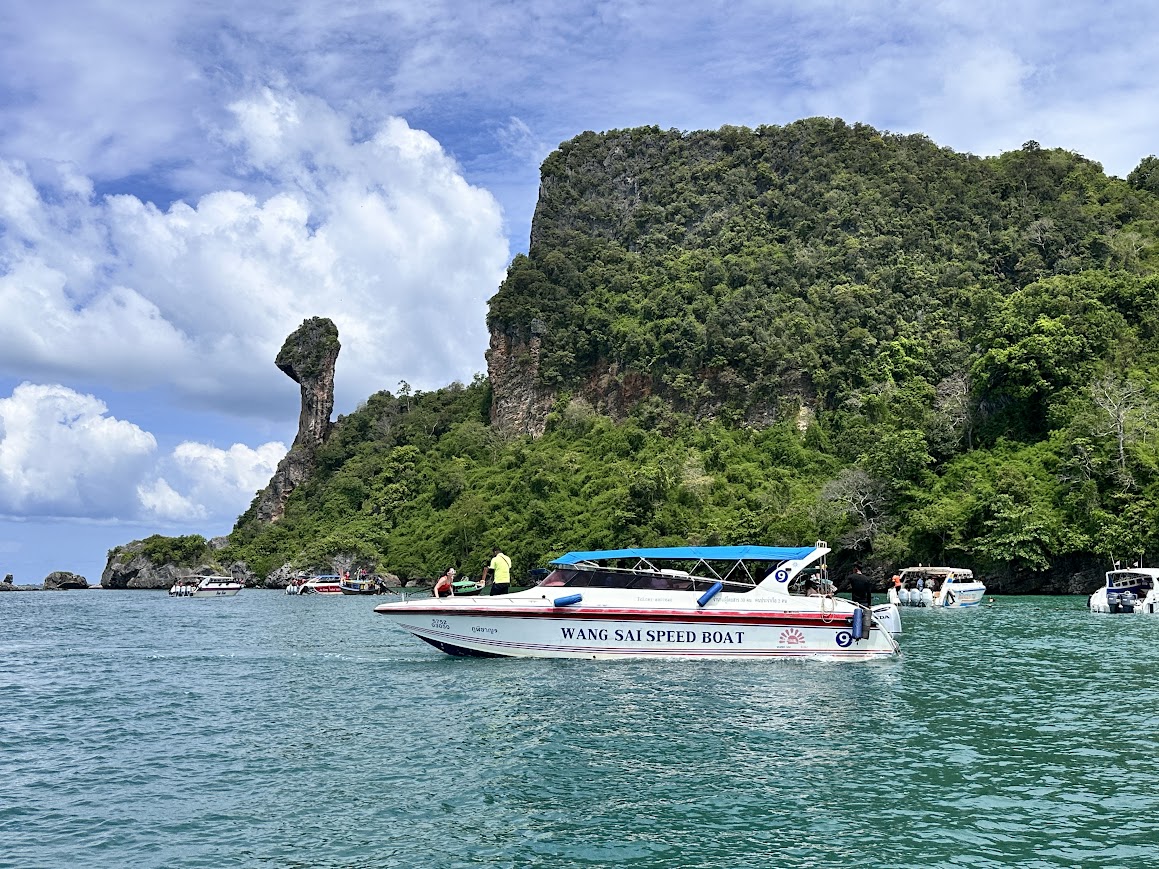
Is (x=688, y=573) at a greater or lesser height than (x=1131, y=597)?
greater

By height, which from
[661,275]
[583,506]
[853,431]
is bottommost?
[583,506]

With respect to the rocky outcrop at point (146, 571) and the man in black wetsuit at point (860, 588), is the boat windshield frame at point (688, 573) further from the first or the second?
the rocky outcrop at point (146, 571)

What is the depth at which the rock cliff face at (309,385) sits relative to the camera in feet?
463

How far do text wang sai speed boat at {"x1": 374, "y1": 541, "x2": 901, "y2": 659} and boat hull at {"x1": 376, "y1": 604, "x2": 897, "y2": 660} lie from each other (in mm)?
28

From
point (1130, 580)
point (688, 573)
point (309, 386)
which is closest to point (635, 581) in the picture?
point (688, 573)

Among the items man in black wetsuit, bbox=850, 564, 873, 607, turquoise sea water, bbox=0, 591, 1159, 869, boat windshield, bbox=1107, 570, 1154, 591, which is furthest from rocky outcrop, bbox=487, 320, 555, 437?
turquoise sea water, bbox=0, 591, 1159, 869

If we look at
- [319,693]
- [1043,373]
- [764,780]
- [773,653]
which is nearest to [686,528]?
[1043,373]

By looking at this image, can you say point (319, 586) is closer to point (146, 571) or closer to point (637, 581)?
point (146, 571)

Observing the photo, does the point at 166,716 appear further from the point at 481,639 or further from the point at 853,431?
the point at 853,431

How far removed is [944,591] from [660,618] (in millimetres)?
32857

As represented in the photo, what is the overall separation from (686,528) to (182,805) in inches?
2605

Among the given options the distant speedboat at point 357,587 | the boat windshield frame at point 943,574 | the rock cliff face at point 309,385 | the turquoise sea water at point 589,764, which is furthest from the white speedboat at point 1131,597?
the rock cliff face at point 309,385

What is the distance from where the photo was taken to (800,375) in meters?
93.0

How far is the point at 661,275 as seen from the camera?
11725 centimetres
